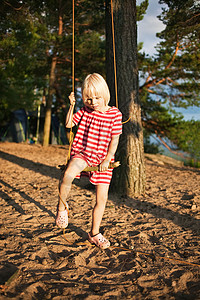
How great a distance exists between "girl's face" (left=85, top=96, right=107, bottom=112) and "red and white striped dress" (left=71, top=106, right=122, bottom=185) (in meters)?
0.07

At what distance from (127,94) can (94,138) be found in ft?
8.42

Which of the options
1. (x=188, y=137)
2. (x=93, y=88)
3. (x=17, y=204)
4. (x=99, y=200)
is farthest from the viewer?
(x=188, y=137)

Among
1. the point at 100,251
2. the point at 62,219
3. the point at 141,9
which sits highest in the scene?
the point at 141,9

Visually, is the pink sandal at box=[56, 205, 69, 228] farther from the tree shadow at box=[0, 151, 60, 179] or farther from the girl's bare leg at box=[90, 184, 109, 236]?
the tree shadow at box=[0, 151, 60, 179]

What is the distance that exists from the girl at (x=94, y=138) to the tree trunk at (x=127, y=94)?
7.39 feet

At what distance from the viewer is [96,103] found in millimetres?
2684

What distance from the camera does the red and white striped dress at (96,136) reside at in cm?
276

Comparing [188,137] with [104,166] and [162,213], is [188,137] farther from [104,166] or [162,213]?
[104,166]

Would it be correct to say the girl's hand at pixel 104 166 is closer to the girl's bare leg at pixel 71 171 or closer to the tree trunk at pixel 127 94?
the girl's bare leg at pixel 71 171

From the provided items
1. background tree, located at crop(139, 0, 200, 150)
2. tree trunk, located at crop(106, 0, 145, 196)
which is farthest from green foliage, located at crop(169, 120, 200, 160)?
tree trunk, located at crop(106, 0, 145, 196)

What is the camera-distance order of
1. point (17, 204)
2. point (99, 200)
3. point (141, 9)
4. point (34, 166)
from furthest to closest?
point (141, 9)
point (34, 166)
point (17, 204)
point (99, 200)

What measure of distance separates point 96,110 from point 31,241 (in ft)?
5.44

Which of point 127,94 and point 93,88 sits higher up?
point 127,94

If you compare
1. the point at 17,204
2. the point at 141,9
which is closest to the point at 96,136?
the point at 17,204
